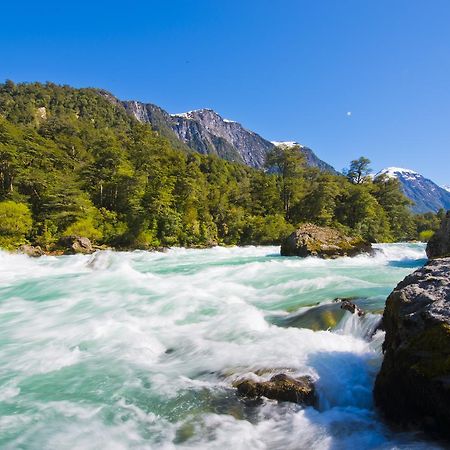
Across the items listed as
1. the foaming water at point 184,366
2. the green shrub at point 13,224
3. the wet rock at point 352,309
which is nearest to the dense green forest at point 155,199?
the green shrub at point 13,224

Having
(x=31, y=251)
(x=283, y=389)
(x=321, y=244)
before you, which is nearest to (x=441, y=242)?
(x=321, y=244)

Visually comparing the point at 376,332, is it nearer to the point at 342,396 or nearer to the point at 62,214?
the point at 342,396

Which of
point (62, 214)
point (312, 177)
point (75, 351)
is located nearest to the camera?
point (75, 351)

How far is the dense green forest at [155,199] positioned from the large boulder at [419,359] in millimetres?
29186

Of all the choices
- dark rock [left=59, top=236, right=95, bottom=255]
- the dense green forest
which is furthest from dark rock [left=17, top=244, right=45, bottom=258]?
dark rock [left=59, top=236, right=95, bottom=255]

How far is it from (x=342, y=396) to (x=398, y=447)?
4.66 feet

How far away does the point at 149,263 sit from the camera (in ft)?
77.6

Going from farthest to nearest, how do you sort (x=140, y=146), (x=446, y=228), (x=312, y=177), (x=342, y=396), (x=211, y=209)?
(x=312, y=177), (x=140, y=146), (x=211, y=209), (x=446, y=228), (x=342, y=396)

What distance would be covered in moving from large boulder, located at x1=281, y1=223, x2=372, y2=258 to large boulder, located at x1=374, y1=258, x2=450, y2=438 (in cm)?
2017

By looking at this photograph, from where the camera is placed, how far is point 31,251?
26.2 m

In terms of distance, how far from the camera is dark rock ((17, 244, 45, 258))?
25.8 metres

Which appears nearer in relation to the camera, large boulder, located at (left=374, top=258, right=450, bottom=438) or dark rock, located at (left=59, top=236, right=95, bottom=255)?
large boulder, located at (left=374, top=258, right=450, bottom=438)

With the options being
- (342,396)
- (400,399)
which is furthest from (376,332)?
(400,399)

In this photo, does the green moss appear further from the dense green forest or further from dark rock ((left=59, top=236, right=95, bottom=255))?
the dense green forest
